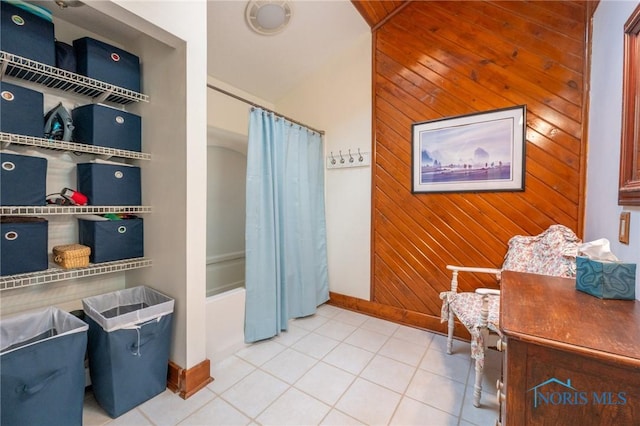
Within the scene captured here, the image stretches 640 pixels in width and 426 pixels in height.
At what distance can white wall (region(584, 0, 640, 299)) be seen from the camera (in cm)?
122

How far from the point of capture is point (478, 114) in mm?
2080

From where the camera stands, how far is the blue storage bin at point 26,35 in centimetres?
113

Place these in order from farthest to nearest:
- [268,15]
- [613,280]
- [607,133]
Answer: [268,15]
[607,133]
[613,280]

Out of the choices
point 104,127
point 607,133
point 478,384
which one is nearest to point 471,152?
point 607,133

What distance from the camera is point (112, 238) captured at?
1499 mm

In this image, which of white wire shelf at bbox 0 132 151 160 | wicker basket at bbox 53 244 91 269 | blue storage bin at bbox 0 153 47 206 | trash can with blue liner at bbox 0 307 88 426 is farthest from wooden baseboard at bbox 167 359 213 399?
white wire shelf at bbox 0 132 151 160

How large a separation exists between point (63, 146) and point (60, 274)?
0.64 m

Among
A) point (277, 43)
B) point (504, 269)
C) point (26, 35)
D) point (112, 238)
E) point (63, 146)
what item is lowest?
point (504, 269)

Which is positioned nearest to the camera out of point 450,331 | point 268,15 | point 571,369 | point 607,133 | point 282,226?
point 571,369

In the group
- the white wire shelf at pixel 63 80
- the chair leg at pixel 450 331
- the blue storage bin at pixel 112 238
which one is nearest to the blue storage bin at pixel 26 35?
the white wire shelf at pixel 63 80

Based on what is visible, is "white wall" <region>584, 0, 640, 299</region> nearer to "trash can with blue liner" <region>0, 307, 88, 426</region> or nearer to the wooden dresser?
the wooden dresser

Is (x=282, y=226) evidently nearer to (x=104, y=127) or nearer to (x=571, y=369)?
(x=104, y=127)

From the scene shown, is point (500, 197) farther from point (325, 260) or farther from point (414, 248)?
point (325, 260)

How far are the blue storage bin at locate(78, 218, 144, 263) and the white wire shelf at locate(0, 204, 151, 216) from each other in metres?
0.07
